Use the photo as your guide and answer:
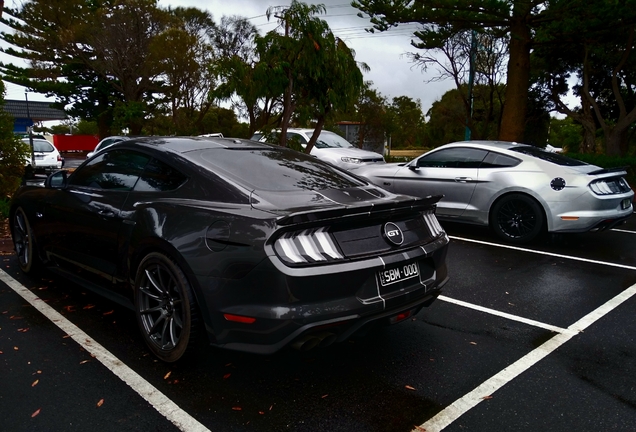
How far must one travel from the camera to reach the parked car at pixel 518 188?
7008 mm

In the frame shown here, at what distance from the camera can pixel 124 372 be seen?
3500mm

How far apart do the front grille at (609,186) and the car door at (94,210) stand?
5695mm

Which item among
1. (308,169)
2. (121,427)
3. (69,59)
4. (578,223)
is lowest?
(121,427)

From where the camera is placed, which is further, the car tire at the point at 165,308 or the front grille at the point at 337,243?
the car tire at the point at 165,308

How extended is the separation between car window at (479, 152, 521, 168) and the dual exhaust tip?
546 centimetres

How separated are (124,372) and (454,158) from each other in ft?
20.3

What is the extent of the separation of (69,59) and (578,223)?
39.7m

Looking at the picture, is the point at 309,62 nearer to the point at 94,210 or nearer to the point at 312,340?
the point at 94,210

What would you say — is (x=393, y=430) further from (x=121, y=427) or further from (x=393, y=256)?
(x=121, y=427)

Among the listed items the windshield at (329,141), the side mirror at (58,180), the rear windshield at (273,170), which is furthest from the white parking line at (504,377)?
the windshield at (329,141)

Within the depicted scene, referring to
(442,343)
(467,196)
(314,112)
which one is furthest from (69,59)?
(442,343)

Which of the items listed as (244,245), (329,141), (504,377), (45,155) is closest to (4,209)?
(244,245)

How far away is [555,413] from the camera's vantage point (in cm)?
303

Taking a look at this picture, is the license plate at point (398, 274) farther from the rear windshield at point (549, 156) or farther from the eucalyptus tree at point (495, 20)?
the eucalyptus tree at point (495, 20)
